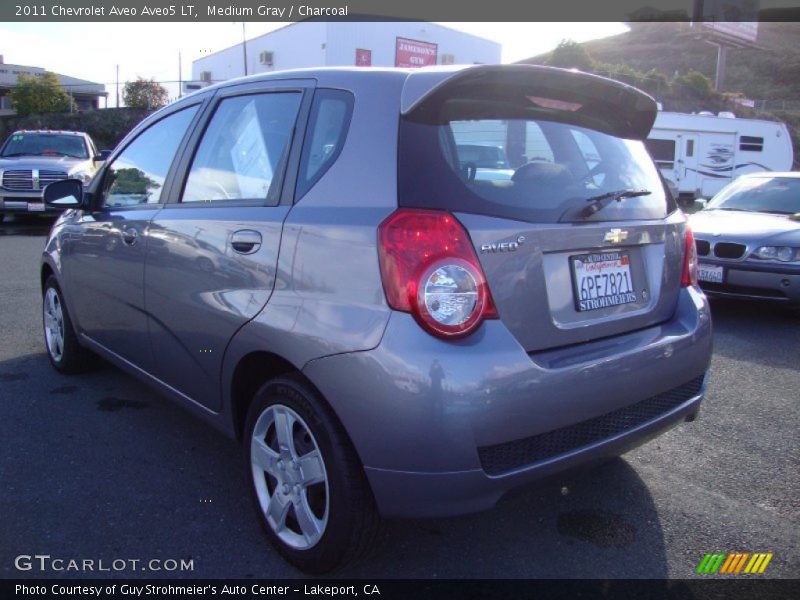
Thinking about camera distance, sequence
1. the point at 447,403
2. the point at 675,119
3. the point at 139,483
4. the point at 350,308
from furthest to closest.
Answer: the point at 675,119 → the point at 139,483 → the point at 350,308 → the point at 447,403

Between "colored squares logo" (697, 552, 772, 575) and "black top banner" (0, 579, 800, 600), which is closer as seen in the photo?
"black top banner" (0, 579, 800, 600)

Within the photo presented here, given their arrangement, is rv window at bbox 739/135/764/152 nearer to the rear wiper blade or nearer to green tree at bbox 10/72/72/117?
the rear wiper blade

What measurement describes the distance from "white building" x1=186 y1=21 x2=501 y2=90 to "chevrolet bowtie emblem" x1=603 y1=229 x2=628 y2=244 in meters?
40.2

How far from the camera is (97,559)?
259 cm

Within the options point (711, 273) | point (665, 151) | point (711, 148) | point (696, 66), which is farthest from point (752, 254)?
point (696, 66)

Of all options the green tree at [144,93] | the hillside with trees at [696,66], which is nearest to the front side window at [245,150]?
the hillside with trees at [696,66]

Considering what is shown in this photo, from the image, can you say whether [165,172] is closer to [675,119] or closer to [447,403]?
[447,403]

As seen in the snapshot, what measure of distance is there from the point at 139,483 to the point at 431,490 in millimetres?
1643

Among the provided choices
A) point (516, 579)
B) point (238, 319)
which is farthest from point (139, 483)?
point (516, 579)

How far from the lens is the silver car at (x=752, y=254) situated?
633 centimetres

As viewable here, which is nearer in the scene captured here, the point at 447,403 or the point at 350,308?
the point at 447,403

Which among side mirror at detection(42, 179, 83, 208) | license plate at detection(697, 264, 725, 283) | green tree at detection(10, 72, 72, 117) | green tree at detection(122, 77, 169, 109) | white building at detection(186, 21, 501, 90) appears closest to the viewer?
side mirror at detection(42, 179, 83, 208)

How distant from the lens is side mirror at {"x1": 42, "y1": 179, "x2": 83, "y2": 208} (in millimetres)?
4094

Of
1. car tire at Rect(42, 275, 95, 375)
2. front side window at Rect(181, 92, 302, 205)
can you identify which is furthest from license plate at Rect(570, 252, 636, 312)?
car tire at Rect(42, 275, 95, 375)
